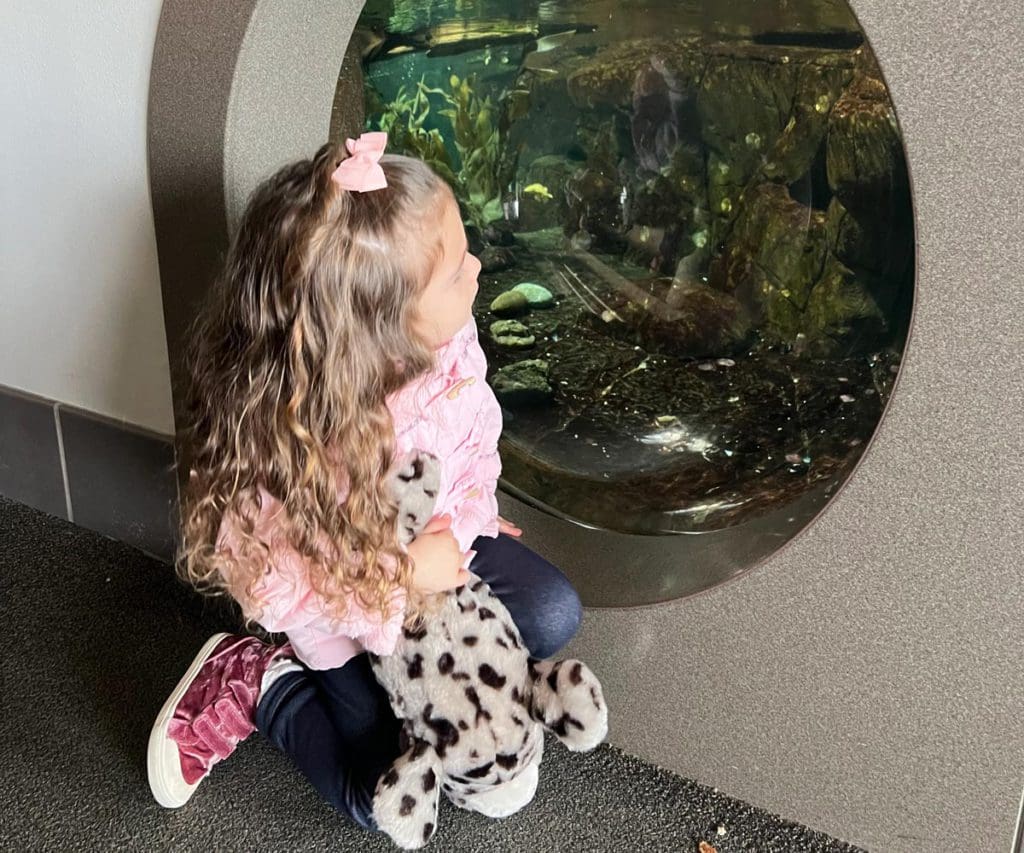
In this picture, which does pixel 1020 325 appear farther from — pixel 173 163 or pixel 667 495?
pixel 173 163

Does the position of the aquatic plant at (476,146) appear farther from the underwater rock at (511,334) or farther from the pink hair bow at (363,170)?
the pink hair bow at (363,170)

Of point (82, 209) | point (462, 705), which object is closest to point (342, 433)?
point (462, 705)

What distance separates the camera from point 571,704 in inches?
44.8

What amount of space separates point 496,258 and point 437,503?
0.39m

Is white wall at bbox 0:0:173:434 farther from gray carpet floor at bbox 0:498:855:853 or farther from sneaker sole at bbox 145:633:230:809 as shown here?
sneaker sole at bbox 145:633:230:809

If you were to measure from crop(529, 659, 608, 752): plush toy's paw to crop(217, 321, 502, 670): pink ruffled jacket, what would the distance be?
170mm

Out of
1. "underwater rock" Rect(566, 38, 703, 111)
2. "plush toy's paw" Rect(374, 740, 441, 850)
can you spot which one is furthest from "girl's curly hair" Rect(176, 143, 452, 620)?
"underwater rock" Rect(566, 38, 703, 111)

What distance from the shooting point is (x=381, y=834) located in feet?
3.86

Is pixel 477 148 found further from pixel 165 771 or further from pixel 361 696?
pixel 165 771

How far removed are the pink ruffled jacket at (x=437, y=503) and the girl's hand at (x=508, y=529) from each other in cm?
6

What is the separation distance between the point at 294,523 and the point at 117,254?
2.16ft

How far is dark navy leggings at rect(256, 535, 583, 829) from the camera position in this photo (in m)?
1.17

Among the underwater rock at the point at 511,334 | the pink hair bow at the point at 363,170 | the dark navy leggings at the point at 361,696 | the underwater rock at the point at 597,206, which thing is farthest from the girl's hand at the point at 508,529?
the pink hair bow at the point at 363,170

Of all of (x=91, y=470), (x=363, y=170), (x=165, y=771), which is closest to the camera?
(x=363, y=170)
